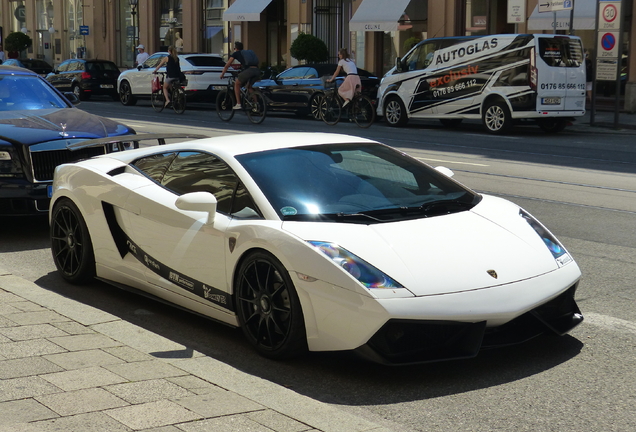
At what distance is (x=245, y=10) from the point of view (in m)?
36.5

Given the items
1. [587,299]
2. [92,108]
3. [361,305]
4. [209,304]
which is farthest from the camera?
[92,108]

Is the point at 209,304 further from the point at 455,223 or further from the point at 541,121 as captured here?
the point at 541,121

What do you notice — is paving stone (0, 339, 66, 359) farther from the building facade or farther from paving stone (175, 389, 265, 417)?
the building facade

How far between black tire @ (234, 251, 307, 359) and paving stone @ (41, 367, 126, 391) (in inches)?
33.2

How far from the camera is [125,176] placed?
6.18m

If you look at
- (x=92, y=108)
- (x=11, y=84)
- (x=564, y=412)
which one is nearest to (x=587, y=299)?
(x=564, y=412)

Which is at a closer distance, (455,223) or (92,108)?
(455,223)

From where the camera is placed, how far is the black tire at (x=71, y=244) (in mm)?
6434

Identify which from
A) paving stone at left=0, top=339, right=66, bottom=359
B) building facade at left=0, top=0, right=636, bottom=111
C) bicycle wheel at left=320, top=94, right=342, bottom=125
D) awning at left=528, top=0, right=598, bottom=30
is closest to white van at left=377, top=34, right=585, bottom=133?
bicycle wheel at left=320, top=94, right=342, bottom=125

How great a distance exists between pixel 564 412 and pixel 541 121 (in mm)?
17532

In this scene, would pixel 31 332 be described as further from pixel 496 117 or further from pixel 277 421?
pixel 496 117

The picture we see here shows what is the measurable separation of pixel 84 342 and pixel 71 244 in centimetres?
174

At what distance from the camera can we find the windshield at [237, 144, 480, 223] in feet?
16.5

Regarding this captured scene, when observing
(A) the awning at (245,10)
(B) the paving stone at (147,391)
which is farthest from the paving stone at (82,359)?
(A) the awning at (245,10)
